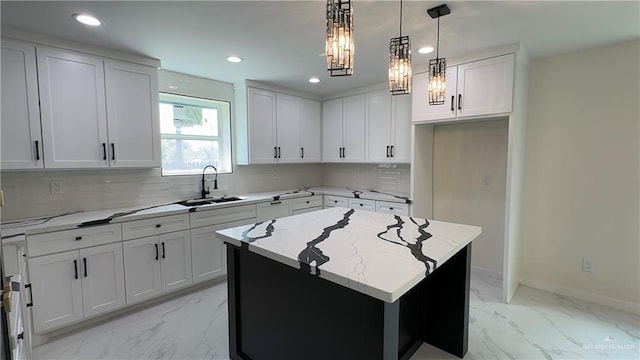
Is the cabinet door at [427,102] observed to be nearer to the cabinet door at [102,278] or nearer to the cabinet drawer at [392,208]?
the cabinet drawer at [392,208]

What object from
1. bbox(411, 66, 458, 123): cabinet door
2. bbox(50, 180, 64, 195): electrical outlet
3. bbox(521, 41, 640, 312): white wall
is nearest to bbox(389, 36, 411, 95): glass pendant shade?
bbox(411, 66, 458, 123): cabinet door

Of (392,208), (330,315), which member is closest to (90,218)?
(330,315)

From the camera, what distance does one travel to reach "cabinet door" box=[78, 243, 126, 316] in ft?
8.00

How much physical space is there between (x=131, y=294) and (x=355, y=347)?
2.22m

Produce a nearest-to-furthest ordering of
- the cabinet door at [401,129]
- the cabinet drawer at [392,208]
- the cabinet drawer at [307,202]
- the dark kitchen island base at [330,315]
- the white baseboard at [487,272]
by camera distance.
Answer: the dark kitchen island base at [330,315], the white baseboard at [487,272], the cabinet drawer at [392,208], the cabinet door at [401,129], the cabinet drawer at [307,202]

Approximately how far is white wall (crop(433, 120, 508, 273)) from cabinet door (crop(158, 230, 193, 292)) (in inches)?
117

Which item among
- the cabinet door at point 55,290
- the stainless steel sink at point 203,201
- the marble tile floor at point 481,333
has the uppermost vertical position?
the stainless steel sink at point 203,201

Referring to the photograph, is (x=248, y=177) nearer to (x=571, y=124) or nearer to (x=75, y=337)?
(x=75, y=337)

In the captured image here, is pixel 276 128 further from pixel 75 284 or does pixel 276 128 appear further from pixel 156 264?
pixel 75 284

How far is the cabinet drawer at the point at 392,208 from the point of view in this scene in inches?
141

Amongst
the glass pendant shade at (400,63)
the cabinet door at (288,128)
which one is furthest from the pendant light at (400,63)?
the cabinet door at (288,128)

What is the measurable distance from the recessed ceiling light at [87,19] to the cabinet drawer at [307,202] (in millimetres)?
2657

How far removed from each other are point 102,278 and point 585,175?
4447mm

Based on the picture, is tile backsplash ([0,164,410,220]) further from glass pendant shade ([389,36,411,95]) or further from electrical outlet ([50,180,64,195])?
glass pendant shade ([389,36,411,95])
